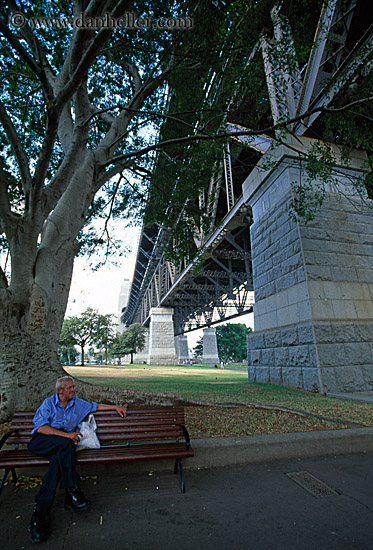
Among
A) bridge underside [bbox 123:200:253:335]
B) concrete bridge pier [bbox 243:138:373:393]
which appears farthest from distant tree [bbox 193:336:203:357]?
concrete bridge pier [bbox 243:138:373:393]

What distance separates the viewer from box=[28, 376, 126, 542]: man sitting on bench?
2225mm

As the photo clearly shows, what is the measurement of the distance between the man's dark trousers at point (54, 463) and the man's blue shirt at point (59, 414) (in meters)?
0.16

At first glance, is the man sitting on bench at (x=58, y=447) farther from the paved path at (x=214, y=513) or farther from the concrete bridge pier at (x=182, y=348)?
the concrete bridge pier at (x=182, y=348)

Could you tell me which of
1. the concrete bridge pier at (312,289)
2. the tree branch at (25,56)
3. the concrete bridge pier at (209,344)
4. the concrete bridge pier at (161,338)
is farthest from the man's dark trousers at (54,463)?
the concrete bridge pier at (209,344)

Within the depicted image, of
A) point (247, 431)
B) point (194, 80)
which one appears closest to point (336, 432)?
point (247, 431)

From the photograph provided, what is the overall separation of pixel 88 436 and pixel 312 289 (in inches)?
243

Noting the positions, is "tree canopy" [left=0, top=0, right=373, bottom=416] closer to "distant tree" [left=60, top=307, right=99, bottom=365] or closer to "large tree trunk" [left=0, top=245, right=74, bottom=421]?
"large tree trunk" [left=0, top=245, right=74, bottom=421]

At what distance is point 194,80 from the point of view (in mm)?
7777

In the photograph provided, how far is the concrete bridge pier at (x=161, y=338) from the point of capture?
38.6 meters

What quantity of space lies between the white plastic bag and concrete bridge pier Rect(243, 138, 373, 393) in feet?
17.5

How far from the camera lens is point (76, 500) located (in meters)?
2.44

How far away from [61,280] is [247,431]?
13.3 feet

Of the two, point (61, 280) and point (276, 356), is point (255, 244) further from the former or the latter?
point (61, 280)

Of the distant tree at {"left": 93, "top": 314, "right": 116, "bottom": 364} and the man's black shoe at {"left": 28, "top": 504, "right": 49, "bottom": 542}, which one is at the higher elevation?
the distant tree at {"left": 93, "top": 314, "right": 116, "bottom": 364}
